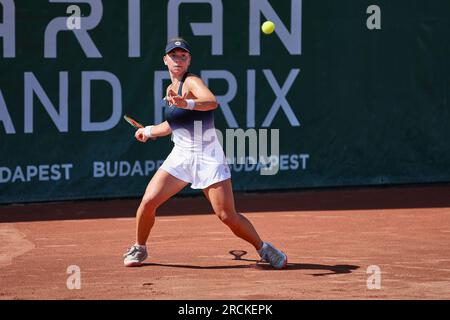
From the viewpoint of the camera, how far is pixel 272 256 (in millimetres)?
8164

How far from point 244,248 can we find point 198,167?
147cm

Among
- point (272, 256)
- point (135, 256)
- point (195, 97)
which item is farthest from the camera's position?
point (135, 256)

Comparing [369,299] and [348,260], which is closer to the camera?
[369,299]

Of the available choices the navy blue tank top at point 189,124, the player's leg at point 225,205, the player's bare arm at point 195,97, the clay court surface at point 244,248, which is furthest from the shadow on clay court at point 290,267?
the player's bare arm at point 195,97

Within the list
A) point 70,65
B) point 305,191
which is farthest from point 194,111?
point 305,191

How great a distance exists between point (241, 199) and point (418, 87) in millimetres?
2668

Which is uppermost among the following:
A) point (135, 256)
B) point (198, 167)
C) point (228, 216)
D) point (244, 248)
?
point (198, 167)

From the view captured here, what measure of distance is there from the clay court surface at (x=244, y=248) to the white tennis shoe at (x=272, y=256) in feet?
0.22

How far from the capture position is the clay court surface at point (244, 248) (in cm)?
754

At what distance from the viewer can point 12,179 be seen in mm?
11453

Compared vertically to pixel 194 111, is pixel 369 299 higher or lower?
lower

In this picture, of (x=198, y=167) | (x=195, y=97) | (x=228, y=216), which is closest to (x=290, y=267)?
(x=228, y=216)

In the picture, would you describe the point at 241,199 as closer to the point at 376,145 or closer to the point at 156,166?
the point at 156,166

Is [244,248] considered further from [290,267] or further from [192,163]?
[192,163]
